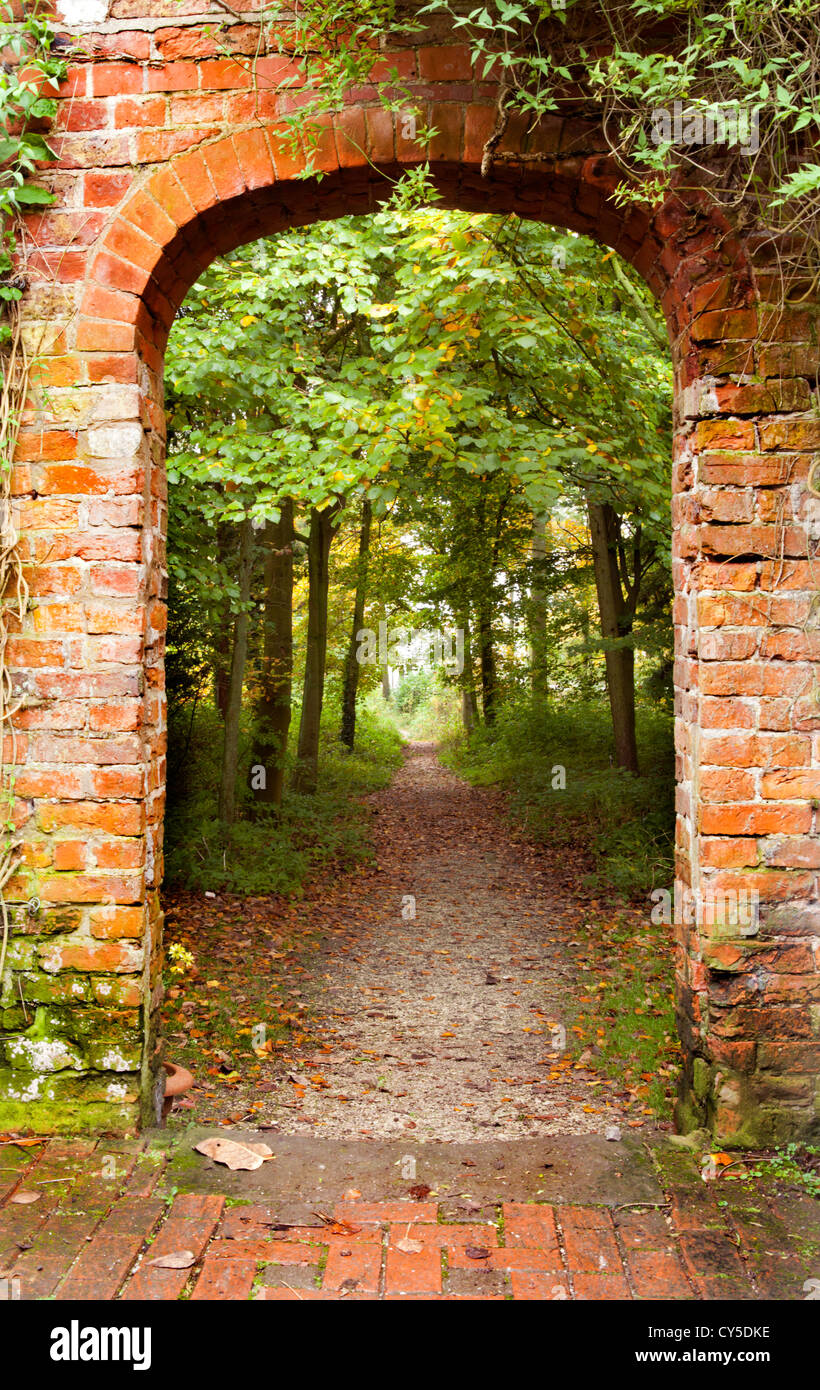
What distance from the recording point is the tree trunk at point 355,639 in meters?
14.8

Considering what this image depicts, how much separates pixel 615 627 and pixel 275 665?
3.72 metres

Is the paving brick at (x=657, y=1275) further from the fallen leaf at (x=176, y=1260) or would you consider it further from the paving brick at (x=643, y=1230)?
the fallen leaf at (x=176, y=1260)

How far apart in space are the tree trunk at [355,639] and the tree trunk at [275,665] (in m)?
4.71

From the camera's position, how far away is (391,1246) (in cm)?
269

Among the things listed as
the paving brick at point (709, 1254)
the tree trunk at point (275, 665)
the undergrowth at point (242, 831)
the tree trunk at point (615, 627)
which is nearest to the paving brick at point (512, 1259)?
the paving brick at point (709, 1254)

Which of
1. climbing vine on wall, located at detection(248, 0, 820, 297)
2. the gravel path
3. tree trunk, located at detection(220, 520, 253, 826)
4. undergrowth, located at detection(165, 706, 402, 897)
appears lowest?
the gravel path

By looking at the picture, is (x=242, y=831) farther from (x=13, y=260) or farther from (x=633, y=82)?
(x=633, y=82)

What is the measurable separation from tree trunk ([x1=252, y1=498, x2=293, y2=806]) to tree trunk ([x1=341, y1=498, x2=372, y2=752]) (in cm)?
471

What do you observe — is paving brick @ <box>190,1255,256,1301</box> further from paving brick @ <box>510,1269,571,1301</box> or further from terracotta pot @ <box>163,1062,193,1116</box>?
terracotta pot @ <box>163,1062,193,1116</box>

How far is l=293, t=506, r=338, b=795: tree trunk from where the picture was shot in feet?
38.9

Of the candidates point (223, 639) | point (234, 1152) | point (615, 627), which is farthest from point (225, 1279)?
point (615, 627)

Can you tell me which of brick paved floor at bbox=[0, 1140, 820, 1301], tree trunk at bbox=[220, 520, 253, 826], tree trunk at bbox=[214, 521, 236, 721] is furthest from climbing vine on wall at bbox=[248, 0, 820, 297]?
tree trunk at bbox=[220, 520, 253, 826]

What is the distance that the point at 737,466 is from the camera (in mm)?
3121
